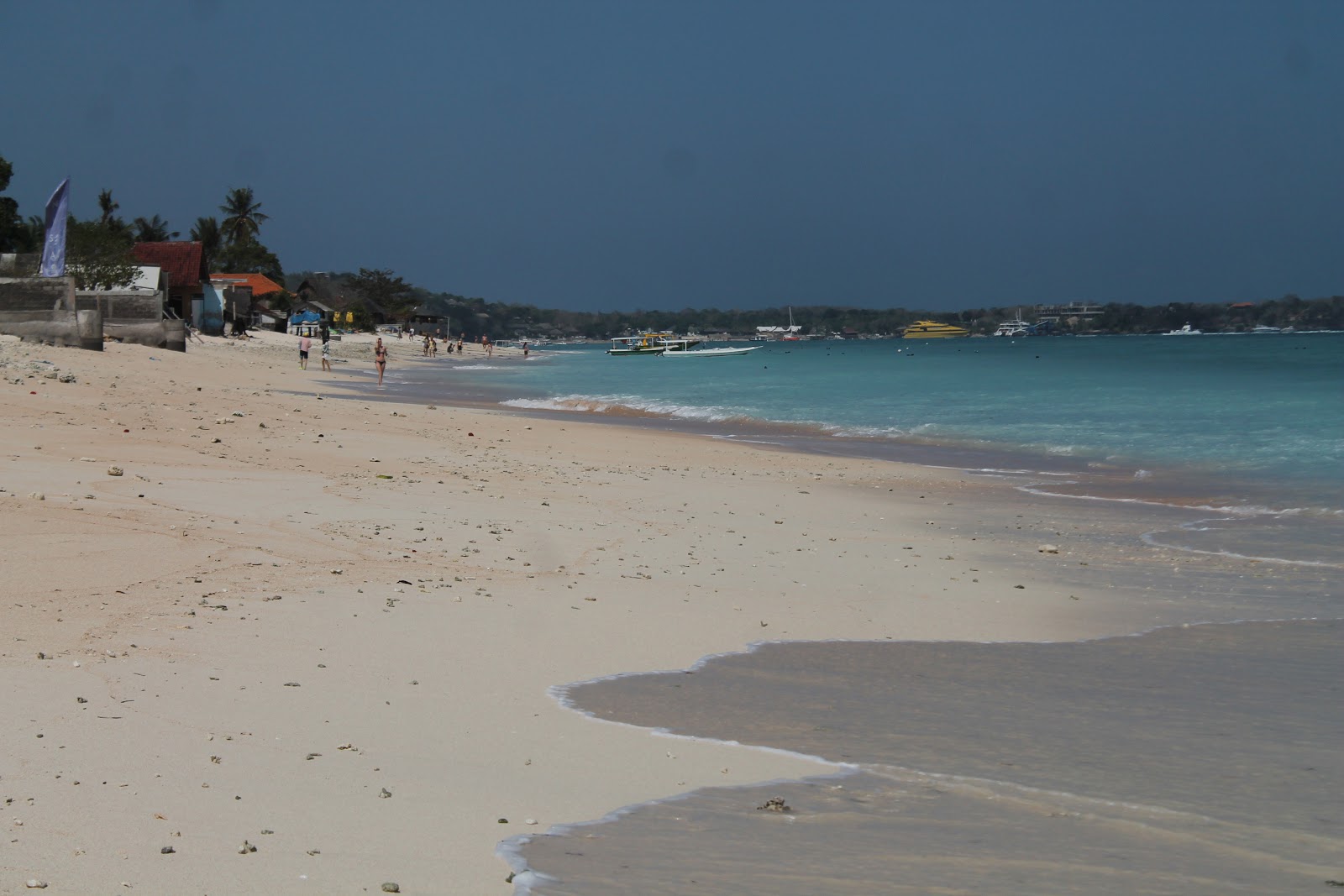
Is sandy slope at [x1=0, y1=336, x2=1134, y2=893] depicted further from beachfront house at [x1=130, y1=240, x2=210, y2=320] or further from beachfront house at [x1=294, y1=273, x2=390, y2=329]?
beachfront house at [x1=294, y1=273, x2=390, y2=329]

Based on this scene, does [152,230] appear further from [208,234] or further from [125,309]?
[125,309]

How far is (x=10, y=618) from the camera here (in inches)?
265

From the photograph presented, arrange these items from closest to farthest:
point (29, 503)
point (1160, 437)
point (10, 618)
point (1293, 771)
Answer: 1. point (1293, 771)
2. point (10, 618)
3. point (29, 503)
4. point (1160, 437)

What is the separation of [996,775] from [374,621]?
389cm

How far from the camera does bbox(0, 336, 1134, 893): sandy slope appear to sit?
4.48 metres

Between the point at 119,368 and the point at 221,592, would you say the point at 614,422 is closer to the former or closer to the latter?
the point at 119,368

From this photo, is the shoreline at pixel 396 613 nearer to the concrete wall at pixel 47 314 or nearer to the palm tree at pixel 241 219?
the concrete wall at pixel 47 314

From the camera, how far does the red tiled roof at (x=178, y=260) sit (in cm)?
6244

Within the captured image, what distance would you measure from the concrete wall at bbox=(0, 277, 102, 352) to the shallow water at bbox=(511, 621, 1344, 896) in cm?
2792

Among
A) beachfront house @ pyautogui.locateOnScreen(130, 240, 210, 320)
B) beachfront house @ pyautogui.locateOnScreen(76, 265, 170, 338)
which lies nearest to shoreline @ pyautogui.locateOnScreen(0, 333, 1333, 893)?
beachfront house @ pyautogui.locateOnScreen(76, 265, 170, 338)

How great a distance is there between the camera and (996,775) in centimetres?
548

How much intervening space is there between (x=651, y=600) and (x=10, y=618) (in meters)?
4.04

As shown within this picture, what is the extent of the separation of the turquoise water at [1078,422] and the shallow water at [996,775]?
5.70 metres

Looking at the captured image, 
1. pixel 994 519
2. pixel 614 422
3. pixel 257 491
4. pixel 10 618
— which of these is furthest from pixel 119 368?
pixel 10 618
